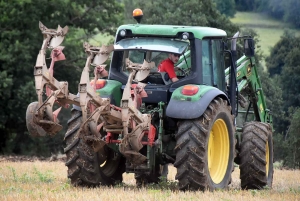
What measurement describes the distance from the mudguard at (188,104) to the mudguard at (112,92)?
0.95 m

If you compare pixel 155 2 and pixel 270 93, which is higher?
pixel 155 2

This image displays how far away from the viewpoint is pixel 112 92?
10539 mm

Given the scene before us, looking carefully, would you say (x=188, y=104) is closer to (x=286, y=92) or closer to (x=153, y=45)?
(x=153, y=45)

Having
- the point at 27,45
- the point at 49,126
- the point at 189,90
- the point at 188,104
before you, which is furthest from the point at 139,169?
the point at 27,45

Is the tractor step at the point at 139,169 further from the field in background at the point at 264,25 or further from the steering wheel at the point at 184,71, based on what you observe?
the field in background at the point at 264,25

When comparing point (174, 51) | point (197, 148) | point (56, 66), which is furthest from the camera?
point (56, 66)

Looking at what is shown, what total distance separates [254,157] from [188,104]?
1924mm

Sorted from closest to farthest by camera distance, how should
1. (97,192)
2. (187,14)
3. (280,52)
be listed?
1. (97,192)
2. (280,52)
3. (187,14)

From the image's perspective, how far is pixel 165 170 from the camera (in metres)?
12.7

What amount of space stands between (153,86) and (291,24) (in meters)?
8.89

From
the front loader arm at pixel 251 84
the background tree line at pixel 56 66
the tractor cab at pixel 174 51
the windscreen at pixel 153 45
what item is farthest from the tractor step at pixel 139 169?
the background tree line at pixel 56 66

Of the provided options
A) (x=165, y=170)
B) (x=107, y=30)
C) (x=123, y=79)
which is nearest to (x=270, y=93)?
(x=107, y=30)

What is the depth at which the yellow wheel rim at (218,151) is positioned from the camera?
424 inches

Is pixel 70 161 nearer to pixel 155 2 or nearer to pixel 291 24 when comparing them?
pixel 291 24
